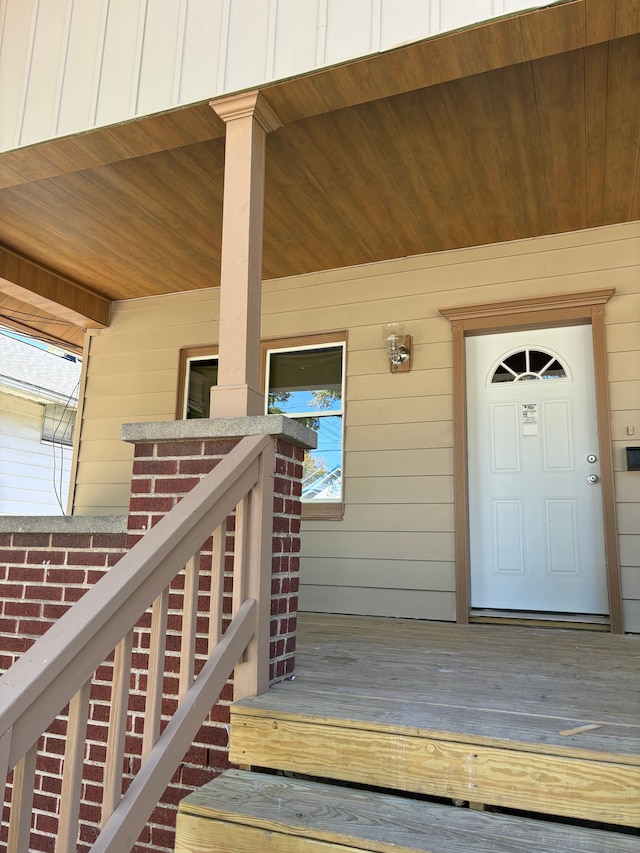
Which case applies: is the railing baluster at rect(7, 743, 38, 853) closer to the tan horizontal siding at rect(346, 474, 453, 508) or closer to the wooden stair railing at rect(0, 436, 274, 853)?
the wooden stair railing at rect(0, 436, 274, 853)

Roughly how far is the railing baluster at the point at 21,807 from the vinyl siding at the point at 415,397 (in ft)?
10.5

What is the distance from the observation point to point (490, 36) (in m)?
2.22

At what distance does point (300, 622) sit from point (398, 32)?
9.71 feet

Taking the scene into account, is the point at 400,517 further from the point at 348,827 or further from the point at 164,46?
the point at 164,46

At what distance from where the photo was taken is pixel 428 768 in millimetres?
1551

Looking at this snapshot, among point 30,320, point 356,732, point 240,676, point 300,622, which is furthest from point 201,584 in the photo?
point 30,320

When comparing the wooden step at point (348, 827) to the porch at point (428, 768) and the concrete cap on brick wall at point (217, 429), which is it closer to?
the porch at point (428, 768)

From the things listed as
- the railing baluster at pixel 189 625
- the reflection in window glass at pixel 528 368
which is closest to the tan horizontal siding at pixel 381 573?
the reflection in window glass at pixel 528 368

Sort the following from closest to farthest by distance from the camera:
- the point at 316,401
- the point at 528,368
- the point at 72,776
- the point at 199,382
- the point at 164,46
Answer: the point at 72,776 → the point at 164,46 → the point at 528,368 → the point at 316,401 → the point at 199,382

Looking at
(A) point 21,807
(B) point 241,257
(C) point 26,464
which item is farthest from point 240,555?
(C) point 26,464

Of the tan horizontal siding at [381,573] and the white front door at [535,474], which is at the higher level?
the white front door at [535,474]

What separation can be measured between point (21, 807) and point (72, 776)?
0.48 ft

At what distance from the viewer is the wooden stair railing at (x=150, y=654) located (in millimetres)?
1023

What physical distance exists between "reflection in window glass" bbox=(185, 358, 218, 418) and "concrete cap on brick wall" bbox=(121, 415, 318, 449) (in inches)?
115
